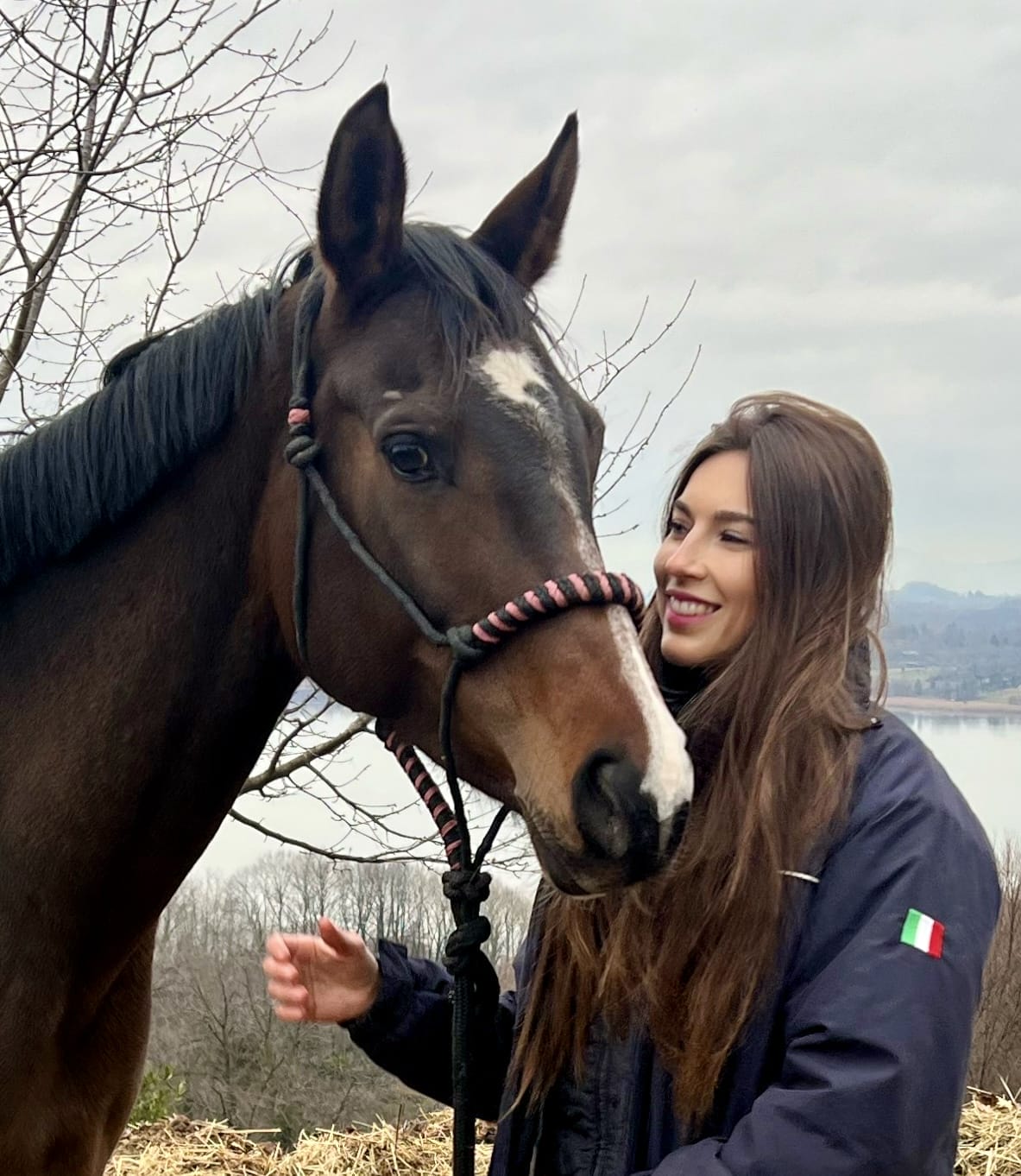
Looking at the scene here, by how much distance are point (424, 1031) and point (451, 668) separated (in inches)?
36.8

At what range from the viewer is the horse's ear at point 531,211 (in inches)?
87.8

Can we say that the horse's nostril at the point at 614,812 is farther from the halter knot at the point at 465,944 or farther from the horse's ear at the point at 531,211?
the horse's ear at the point at 531,211

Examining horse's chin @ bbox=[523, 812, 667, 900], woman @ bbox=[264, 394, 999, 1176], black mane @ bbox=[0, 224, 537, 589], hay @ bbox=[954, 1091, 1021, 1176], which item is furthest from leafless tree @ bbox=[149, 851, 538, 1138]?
horse's chin @ bbox=[523, 812, 667, 900]

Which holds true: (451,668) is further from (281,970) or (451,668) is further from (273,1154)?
(273,1154)

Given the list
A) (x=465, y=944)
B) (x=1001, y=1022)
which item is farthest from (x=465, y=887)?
(x=1001, y=1022)

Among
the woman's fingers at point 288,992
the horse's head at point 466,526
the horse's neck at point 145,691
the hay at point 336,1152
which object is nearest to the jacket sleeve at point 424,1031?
the woman's fingers at point 288,992

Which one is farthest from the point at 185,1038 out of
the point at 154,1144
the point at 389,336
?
the point at 389,336

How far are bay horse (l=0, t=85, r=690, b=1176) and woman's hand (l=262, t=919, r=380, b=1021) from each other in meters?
0.27

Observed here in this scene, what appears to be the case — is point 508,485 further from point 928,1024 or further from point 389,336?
point 928,1024

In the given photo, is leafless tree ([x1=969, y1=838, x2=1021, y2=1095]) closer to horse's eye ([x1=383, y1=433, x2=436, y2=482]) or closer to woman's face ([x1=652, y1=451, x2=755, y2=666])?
woman's face ([x1=652, y1=451, x2=755, y2=666])

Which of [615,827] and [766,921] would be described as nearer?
[615,827]

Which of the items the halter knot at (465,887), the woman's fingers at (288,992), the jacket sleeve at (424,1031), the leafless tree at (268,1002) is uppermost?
the halter knot at (465,887)

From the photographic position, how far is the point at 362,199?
1.99 meters

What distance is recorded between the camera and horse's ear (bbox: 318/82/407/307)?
1911 mm
